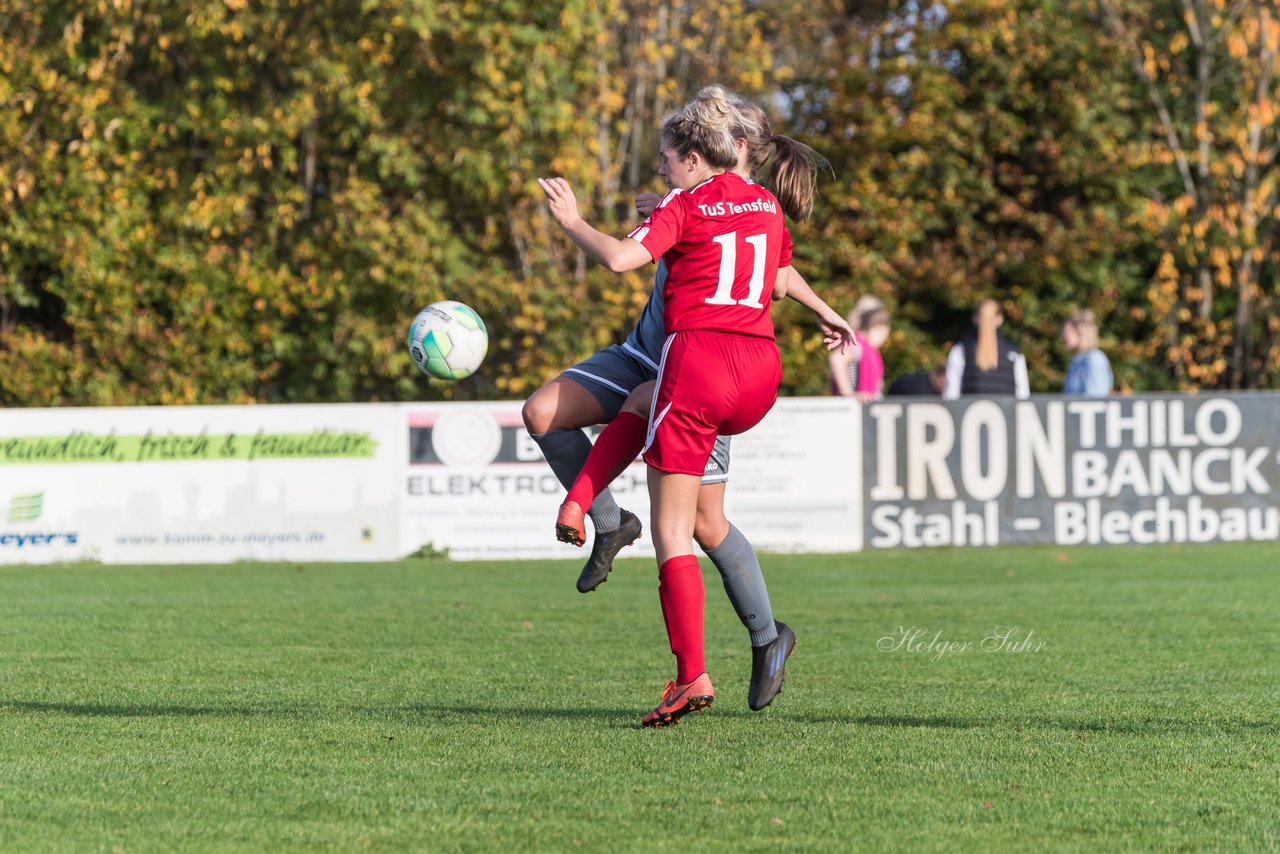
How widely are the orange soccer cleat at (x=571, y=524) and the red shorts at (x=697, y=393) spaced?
0.28 m

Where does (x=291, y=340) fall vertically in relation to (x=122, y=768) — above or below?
above

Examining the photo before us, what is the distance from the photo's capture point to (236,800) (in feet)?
13.5

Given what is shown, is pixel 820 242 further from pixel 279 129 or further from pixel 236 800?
pixel 236 800

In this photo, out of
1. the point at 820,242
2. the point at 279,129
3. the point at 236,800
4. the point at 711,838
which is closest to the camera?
the point at 711,838

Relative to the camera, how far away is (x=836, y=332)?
19.5ft

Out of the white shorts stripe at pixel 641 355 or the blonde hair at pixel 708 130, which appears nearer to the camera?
the blonde hair at pixel 708 130

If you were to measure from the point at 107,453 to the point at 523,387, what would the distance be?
19.9 feet

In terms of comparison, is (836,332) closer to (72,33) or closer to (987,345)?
(987,345)

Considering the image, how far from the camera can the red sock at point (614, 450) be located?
5414 millimetres

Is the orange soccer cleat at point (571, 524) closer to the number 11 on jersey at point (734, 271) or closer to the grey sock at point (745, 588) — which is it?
the grey sock at point (745, 588)

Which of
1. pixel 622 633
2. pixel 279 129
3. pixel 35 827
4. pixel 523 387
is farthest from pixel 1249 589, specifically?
pixel 279 129

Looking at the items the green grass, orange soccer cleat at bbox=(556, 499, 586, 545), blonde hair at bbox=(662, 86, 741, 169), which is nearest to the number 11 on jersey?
blonde hair at bbox=(662, 86, 741, 169)

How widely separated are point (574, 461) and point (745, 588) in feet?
2.63

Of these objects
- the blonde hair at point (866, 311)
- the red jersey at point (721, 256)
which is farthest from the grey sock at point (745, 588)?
the blonde hair at point (866, 311)
